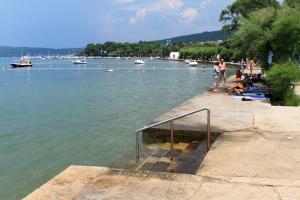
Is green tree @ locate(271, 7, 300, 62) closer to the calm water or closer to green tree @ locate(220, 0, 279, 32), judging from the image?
the calm water

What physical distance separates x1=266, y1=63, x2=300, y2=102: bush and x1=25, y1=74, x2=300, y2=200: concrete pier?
9.51m

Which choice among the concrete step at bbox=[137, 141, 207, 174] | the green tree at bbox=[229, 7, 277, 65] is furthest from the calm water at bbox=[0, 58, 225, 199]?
the green tree at bbox=[229, 7, 277, 65]

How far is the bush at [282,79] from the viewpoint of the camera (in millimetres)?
20812

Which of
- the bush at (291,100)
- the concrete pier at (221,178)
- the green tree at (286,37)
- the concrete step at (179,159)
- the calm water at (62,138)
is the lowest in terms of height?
the calm water at (62,138)

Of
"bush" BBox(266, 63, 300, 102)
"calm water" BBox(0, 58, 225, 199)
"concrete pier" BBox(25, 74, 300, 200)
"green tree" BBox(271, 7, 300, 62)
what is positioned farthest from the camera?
"green tree" BBox(271, 7, 300, 62)

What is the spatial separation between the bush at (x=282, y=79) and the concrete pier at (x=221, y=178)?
9508 millimetres

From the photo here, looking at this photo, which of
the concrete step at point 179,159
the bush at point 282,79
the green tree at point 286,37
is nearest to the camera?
the concrete step at point 179,159

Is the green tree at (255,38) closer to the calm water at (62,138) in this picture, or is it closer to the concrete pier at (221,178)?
the calm water at (62,138)

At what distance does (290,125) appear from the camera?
42.5 ft

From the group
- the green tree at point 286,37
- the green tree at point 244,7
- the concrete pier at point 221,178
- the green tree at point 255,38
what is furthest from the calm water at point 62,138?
the green tree at point 244,7

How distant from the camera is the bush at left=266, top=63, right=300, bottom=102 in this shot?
20.8 m

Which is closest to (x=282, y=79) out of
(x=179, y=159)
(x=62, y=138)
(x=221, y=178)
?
(x=62, y=138)

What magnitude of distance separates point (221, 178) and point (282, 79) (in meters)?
14.6

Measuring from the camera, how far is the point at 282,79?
69.6 feet
